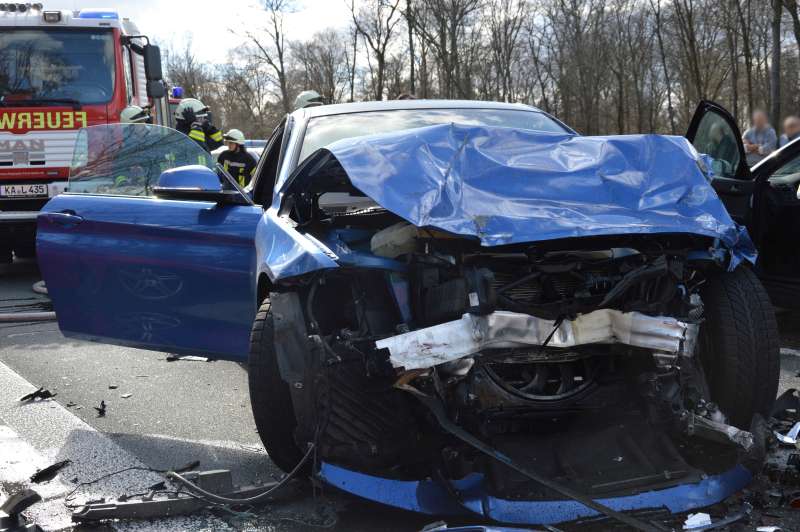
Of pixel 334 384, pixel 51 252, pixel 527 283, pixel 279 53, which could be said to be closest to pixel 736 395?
pixel 527 283

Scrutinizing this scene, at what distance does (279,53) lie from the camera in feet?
173

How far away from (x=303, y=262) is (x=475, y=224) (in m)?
0.63

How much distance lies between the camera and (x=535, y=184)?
3195mm

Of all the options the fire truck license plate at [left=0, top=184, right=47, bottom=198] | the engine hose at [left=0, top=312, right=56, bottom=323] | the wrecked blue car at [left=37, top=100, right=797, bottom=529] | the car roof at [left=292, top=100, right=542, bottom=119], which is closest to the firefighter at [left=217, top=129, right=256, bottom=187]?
the fire truck license plate at [left=0, top=184, right=47, bottom=198]

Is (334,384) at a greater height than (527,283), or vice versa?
(527,283)

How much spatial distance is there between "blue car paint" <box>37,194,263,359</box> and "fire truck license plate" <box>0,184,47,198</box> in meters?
6.03

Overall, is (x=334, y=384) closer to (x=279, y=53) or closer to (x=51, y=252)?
(x=51, y=252)

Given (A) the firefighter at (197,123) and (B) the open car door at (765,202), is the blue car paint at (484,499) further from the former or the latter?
(A) the firefighter at (197,123)

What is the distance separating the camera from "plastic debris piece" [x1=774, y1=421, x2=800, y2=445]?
143 inches

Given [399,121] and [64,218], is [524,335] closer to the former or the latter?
[399,121]

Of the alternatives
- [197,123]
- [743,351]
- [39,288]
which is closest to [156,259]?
[743,351]

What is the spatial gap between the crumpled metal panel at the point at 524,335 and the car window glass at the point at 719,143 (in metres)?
3.36

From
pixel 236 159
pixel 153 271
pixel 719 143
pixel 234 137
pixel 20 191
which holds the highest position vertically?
pixel 234 137

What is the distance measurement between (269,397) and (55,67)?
8.46 metres
